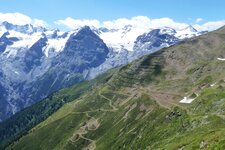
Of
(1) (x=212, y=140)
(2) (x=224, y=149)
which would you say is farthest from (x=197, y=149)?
(2) (x=224, y=149)

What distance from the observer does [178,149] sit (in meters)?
197

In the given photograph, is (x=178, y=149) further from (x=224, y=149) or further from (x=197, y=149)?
(x=224, y=149)

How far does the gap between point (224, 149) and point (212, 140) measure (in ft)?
77.7

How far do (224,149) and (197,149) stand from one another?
25560 millimetres

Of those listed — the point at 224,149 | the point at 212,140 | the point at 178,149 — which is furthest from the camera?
the point at 178,149

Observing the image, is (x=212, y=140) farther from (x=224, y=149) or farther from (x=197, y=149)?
(x=224, y=149)

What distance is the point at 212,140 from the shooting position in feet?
560

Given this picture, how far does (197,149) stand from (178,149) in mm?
26077

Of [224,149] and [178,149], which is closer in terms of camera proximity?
[224,149]

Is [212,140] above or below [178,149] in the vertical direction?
above

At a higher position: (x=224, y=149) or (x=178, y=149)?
(x=224, y=149)

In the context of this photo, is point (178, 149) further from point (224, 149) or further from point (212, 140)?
point (224, 149)

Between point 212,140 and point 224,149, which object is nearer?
point 224,149

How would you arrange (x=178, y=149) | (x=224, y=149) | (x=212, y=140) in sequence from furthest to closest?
(x=178, y=149) < (x=212, y=140) < (x=224, y=149)
